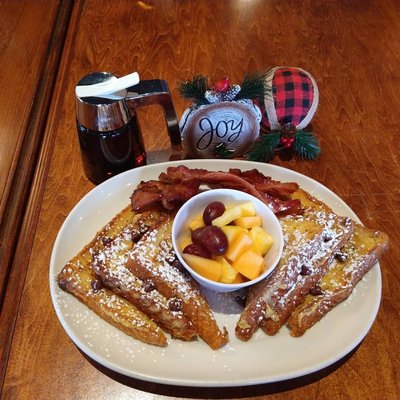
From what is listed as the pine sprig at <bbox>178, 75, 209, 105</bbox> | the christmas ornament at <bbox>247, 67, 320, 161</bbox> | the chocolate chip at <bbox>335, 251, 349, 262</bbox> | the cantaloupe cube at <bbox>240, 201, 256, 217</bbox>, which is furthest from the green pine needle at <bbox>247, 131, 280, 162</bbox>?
the chocolate chip at <bbox>335, 251, 349, 262</bbox>

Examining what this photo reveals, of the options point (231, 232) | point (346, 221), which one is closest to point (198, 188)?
point (231, 232)

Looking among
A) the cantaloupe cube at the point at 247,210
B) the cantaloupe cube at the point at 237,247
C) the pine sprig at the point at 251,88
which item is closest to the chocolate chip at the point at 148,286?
the cantaloupe cube at the point at 237,247

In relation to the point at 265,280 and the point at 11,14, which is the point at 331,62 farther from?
the point at 11,14

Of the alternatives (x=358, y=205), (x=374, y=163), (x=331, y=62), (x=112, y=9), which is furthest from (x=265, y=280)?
(x=112, y=9)

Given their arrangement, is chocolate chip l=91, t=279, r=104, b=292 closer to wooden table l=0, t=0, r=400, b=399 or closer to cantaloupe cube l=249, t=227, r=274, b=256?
wooden table l=0, t=0, r=400, b=399

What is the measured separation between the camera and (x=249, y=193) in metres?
1.31

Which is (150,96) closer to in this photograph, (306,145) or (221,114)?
(221,114)

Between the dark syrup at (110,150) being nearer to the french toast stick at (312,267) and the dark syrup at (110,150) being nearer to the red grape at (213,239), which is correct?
the red grape at (213,239)

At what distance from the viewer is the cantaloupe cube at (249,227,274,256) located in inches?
45.0

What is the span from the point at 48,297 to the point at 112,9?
64.6 inches

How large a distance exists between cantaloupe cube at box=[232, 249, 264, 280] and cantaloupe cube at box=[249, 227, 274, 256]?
1.7 inches

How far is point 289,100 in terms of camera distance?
154 cm

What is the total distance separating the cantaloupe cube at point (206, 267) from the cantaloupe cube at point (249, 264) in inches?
2.0

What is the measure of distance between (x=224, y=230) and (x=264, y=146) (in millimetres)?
517
